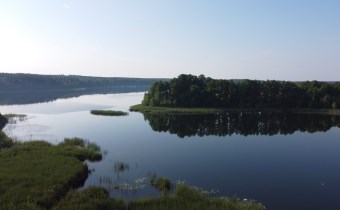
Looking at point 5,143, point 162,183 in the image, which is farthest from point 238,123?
point 162,183

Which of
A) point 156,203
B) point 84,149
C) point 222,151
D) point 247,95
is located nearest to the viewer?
point 156,203

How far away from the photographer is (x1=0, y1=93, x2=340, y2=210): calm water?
36250 mm

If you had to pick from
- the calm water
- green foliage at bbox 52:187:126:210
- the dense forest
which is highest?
the dense forest

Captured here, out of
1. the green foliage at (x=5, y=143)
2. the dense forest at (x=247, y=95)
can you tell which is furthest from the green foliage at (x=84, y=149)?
the dense forest at (x=247, y=95)

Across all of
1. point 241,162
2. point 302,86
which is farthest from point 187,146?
point 302,86

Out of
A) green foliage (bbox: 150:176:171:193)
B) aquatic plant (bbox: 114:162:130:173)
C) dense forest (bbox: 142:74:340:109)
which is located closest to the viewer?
green foliage (bbox: 150:176:171:193)

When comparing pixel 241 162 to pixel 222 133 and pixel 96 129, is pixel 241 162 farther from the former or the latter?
pixel 96 129

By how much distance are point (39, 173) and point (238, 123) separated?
201 feet

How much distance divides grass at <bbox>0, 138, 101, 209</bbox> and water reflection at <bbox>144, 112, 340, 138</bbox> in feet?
93.8

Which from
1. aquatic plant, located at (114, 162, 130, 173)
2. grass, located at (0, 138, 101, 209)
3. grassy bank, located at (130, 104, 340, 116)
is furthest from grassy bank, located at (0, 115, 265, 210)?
grassy bank, located at (130, 104, 340, 116)

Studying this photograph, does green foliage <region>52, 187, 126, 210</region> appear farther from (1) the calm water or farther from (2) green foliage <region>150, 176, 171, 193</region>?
(2) green foliage <region>150, 176, 171, 193</region>

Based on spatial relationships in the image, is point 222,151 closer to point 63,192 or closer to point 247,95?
point 63,192

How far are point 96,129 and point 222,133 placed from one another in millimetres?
25465

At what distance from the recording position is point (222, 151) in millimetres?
55781
